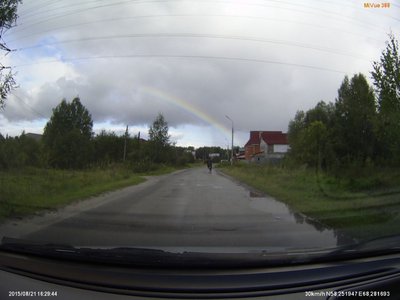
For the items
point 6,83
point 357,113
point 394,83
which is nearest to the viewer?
point 6,83

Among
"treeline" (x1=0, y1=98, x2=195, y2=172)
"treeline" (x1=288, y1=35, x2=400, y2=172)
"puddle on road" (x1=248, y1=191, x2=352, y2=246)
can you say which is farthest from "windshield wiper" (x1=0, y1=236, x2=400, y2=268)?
"treeline" (x1=0, y1=98, x2=195, y2=172)

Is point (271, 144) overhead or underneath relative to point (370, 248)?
overhead

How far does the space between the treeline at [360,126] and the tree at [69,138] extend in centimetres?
3011

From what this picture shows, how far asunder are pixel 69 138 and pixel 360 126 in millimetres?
41277

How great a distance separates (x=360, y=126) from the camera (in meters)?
34.8

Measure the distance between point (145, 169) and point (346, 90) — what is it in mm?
27635

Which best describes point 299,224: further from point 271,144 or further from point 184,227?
point 271,144

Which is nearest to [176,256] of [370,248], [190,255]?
[190,255]

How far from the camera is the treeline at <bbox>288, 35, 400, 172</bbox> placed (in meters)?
15.8

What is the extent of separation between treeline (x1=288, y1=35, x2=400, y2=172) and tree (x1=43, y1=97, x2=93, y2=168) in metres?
30.1

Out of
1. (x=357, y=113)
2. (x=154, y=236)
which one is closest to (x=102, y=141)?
(x=357, y=113)

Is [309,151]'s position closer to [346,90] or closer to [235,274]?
[346,90]

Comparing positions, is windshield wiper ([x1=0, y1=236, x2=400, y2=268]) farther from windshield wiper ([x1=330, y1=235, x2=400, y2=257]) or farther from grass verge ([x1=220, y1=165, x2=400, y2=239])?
grass verge ([x1=220, y1=165, x2=400, y2=239])

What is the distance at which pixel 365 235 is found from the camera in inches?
289
